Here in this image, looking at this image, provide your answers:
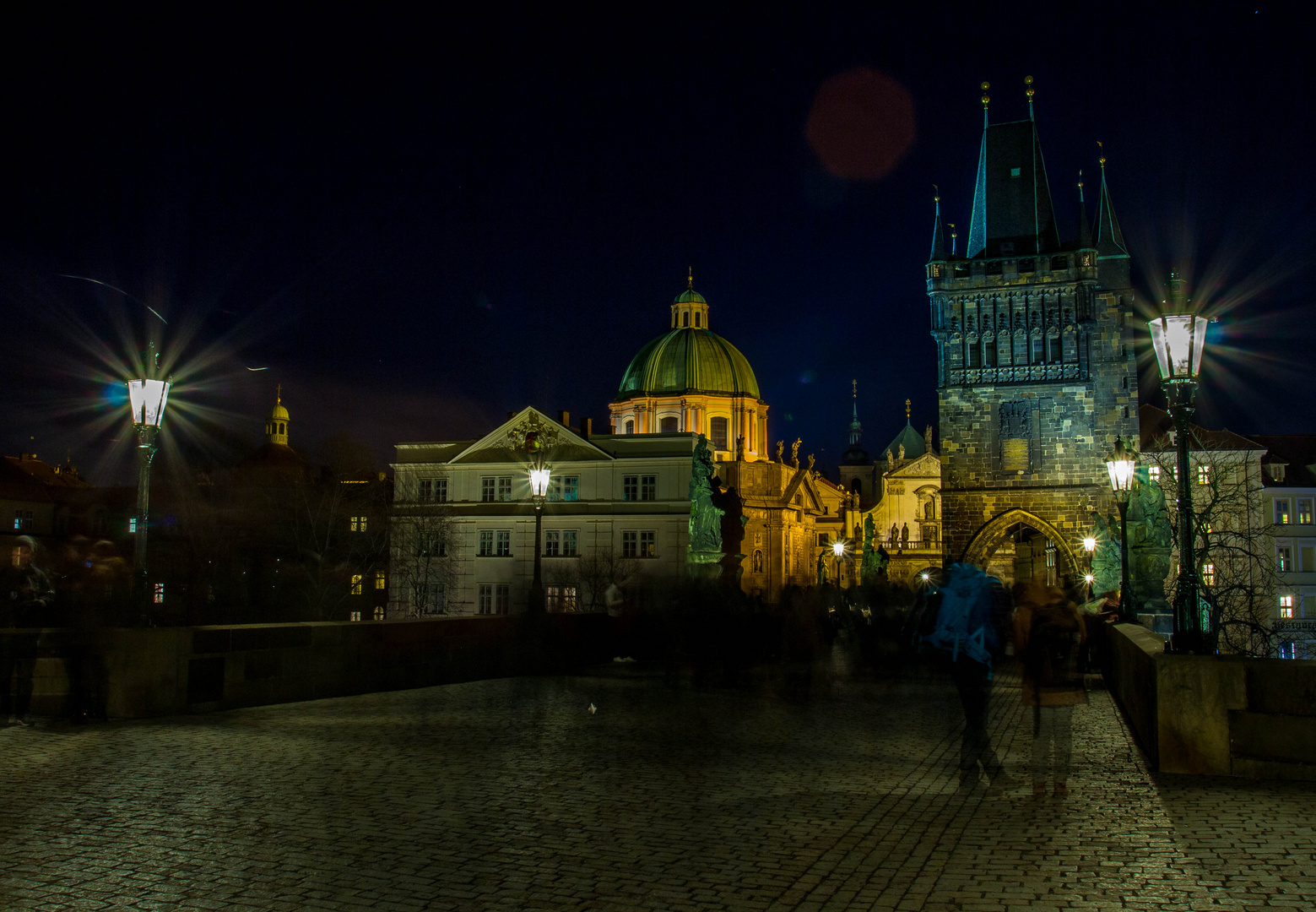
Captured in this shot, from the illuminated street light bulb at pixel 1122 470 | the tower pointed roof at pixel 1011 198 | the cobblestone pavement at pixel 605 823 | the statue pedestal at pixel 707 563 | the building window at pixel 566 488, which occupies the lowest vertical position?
the cobblestone pavement at pixel 605 823

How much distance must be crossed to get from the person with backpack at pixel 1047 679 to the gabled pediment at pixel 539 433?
174ft

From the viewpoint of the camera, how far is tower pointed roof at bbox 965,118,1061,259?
56.9 meters

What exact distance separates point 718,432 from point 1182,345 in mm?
70618

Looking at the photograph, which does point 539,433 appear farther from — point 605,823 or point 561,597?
point 605,823

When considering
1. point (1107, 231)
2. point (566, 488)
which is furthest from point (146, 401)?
→ point (1107, 231)

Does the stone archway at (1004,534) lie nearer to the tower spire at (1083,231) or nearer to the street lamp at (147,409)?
the tower spire at (1083,231)

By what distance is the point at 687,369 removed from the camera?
82312 mm

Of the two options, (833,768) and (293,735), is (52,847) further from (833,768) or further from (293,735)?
(833,768)

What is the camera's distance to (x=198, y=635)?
1303 cm

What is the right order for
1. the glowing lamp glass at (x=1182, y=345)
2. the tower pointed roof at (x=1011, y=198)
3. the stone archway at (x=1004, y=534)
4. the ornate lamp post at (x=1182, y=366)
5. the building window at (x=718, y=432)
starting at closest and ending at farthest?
the ornate lamp post at (x=1182, y=366)
the glowing lamp glass at (x=1182, y=345)
the stone archway at (x=1004, y=534)
the tower pointed roof at (x=1011, y=198)
the building window at (x=718, y=432)

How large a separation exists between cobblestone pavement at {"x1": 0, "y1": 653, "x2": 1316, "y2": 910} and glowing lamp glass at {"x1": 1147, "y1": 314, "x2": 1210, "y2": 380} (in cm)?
376

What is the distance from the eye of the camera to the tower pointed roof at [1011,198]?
56.9 m

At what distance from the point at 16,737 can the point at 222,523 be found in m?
46.6

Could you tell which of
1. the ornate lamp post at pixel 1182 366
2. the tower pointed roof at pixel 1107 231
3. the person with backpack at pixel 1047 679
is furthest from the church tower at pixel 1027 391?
the person with backpack at pixel 1047 679
